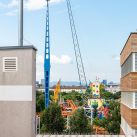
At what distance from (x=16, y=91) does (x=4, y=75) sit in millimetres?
889

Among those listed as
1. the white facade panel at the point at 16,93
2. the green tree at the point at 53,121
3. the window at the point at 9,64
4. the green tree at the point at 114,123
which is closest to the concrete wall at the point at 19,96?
the white facade panel at the point at 16,93

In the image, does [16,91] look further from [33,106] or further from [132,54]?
[132,54]

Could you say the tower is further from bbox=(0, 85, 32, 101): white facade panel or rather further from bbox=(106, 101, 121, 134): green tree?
bbox=(106, 101, 121, 134): green tree

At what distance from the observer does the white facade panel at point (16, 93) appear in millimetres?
16266

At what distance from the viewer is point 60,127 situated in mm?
63625

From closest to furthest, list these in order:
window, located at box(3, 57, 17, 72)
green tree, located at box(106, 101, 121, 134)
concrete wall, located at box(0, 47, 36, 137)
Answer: concrete wall, located at box(0, 47, 36, 137) < window, located at box(3, 57, 17, 72) < green tree, located at box(106, 101, 121, 134)

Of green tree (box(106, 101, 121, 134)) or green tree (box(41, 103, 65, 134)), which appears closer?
green tree (box(106, 101, 121, 134))

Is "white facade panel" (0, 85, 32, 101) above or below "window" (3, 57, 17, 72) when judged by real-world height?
below

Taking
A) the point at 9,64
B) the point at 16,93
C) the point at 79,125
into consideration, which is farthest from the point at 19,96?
the point at 79,125

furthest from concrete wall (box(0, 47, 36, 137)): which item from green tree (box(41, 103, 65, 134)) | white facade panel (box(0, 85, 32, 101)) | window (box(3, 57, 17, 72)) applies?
green tree (box(41, 103, 65, 134))

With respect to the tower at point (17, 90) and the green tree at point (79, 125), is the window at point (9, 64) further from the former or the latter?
the green tree at point (79, 125)

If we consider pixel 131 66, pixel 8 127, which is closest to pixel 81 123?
pixel 131 66

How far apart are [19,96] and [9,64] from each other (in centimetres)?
146

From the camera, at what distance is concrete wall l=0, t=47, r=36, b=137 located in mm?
16219
